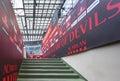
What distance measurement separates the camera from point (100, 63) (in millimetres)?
3406

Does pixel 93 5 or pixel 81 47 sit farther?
pixel 81 47

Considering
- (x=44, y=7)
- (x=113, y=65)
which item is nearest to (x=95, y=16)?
(x=113, y=65)

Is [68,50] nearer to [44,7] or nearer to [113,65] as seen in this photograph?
[113,65]

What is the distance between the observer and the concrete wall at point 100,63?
282cm

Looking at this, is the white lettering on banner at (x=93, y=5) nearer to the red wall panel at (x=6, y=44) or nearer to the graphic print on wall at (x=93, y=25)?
the graphic print on wall at (x=93, y=25)

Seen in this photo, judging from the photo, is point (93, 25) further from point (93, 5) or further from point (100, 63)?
point (100, 63)

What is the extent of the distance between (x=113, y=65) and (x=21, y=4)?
12.9 meters

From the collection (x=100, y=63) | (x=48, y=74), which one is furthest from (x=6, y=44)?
(x=48, y=74)

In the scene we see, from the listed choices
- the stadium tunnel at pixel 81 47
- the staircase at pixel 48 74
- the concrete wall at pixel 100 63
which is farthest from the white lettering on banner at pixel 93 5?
the staircase at pixel 48 74

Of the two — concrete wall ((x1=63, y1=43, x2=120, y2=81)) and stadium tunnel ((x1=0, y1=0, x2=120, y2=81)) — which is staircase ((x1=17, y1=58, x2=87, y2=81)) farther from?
concrete wall ((x1=63, y1=43, x2=120, y2=81))

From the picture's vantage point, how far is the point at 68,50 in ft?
18.7

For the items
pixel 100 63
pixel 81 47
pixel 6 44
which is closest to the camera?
pixel 6 44

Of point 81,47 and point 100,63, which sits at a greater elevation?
point 81,47

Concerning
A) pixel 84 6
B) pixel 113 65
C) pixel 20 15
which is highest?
pixel 20 15
